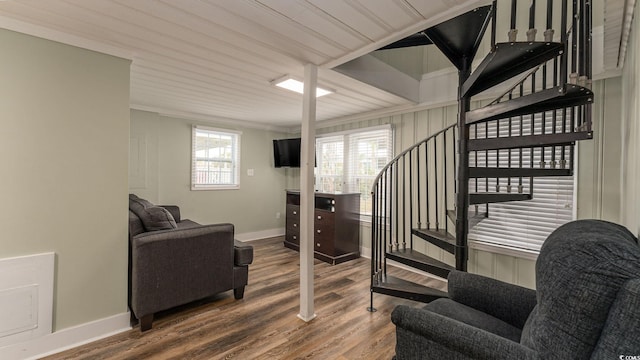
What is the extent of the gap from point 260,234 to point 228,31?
4.24 meters

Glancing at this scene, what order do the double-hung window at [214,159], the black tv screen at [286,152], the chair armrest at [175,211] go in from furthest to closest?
1. the black tv screen at [286,152]
2. the double-hung window at [214,159]
3. the chair armrest at [175,211]

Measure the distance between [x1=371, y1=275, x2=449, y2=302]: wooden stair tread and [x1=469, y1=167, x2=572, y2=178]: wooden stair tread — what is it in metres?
1.07

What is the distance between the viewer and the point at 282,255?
4.39 metres

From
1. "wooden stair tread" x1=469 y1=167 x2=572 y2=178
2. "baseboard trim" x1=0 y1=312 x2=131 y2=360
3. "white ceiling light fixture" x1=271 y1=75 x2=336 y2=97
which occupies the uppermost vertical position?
"white ceiling light fixture" x1=271 y1=75 x2=336 y2=97

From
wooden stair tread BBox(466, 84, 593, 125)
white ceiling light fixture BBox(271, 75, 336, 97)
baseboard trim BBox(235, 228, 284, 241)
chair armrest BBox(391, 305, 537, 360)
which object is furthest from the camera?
baseboard trim BBox(235, 228, 284, 241)

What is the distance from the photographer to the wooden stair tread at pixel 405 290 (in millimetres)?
2395

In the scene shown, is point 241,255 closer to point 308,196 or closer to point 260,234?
point 308,196

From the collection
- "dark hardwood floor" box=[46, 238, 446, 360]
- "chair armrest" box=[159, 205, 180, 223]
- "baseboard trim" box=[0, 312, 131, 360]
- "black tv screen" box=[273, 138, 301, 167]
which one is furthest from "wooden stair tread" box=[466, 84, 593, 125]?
"chair armrest" box=[159, 205, 180, 223]

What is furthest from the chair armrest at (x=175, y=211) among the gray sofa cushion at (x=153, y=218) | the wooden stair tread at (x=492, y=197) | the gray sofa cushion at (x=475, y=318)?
the wooden stair tread at (x=492, y=197)

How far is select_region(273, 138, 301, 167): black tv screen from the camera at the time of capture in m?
5.37

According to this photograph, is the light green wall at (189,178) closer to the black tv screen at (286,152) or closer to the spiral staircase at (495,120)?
the black tv screen at (286,152)

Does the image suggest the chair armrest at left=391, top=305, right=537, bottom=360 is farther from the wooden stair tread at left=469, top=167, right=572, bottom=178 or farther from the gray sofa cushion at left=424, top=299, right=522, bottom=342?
the wooden stair tread at left=469, top=167, right=572, bottom=178

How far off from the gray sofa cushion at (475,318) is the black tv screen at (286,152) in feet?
13.3

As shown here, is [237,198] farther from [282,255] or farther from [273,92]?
[273,92]
